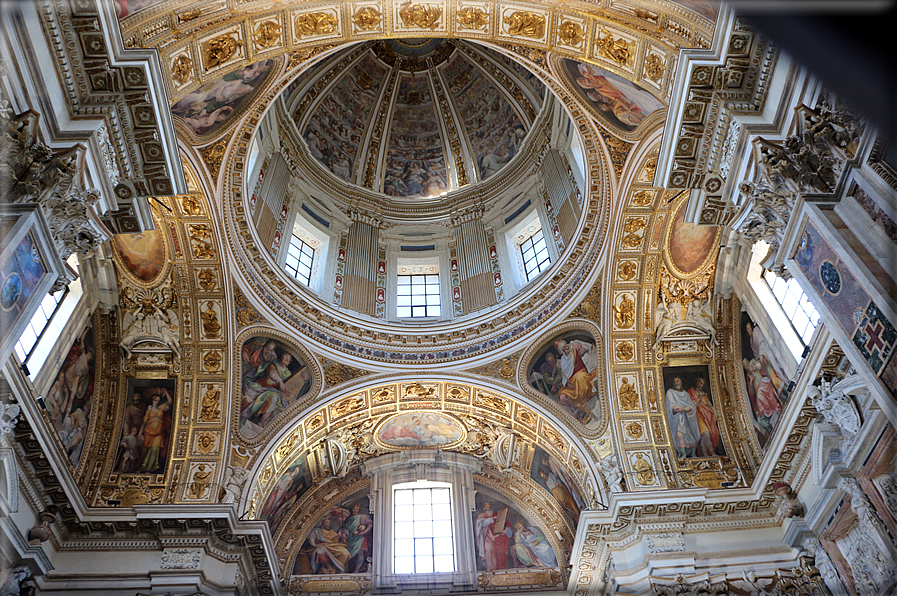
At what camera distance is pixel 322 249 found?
18.3 metres

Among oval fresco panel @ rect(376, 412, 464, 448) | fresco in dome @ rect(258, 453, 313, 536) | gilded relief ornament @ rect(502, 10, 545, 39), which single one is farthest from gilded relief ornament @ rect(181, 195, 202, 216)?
gilded relief ornament @ rect(502, 10, 545, 39)

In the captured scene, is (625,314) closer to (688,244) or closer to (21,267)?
(688,244)

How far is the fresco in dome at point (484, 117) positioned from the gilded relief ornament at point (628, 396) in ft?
25.2

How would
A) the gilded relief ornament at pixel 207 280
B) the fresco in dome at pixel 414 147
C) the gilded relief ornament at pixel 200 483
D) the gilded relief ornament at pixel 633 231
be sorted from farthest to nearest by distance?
the fresco in dome at pixel 414 147 → the gilded relief ornament at pixel 207 280 → the gilded relief ornament at pixel 633 231 → the gilded relief ornament at pixel 200 483

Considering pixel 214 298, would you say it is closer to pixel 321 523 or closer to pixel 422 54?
pixel 321 523

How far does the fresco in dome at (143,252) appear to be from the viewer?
13.7 metres

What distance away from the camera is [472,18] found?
1060cm

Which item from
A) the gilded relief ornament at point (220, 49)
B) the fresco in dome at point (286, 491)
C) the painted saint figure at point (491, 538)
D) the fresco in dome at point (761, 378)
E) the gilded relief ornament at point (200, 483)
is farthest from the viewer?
the painted saint figure at point (491, 538)

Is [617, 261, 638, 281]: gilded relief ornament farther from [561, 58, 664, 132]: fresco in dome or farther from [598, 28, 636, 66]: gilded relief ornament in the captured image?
[598, 28, 636, 66]: gilded relief ornament

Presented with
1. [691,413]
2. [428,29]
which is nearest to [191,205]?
[428,29]

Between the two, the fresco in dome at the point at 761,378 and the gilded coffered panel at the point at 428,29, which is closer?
the gilded coffered panel at the point at 428,29

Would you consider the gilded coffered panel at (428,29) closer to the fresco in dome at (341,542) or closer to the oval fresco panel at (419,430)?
the oval fresco panel at (419,430)

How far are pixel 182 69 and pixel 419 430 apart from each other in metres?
10.1

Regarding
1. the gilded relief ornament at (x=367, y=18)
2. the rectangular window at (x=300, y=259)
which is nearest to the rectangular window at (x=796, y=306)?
the gilded relief ornament at (x=367, y=18)
